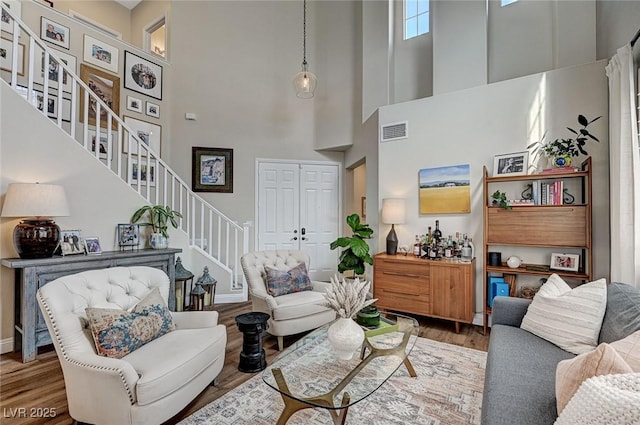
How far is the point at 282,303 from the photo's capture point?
298cm

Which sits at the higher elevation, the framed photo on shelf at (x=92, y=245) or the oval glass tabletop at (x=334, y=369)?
the framed photo on shelf at (x=92, y=245)

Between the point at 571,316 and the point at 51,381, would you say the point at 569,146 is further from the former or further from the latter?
the point at 51,381

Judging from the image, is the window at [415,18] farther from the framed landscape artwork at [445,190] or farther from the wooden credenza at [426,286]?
the wooden credenza at [426,286]

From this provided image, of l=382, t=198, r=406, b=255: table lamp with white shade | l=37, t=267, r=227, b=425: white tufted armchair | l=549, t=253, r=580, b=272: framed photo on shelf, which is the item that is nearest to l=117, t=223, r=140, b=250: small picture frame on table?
l=37, t=267, r=227, b=425: white tufted armchair

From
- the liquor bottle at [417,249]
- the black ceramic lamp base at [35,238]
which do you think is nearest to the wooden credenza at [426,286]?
the liquor bottle at [417,249]

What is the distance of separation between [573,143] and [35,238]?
525 centimetres

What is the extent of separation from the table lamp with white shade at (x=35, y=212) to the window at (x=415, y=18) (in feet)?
17.5

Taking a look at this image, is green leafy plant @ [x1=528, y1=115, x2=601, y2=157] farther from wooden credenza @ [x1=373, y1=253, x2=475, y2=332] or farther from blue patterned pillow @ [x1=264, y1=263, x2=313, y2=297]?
blue patterned pillow @ [x1=264, y1=263, x2=313, y2=297]

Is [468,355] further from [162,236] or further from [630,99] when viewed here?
[162,236]

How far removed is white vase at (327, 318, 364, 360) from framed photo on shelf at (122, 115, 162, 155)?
14.4 ft

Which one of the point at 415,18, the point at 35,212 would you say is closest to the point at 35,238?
the point at 35,212

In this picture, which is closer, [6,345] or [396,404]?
[396,404]

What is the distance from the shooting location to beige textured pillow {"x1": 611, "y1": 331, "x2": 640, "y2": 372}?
46.9 inches

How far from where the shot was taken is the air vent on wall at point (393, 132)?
4168mm
